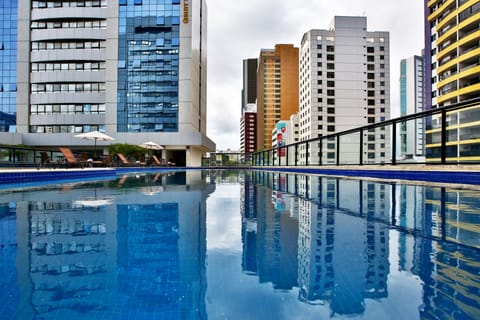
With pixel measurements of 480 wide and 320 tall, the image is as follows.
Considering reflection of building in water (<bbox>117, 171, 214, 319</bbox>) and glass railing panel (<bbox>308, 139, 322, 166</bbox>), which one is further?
glass railing panel (<bbox>308, 139, 322, 166</bbox>)

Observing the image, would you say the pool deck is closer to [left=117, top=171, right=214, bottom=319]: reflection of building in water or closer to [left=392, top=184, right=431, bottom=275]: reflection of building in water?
[left=392, top=184, right=431, bottom=275]: reflection of building in water

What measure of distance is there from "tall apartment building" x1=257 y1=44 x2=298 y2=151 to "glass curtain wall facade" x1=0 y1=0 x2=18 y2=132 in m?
71.8

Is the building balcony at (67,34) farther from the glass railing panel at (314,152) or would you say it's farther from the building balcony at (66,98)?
the glass railing panel at (314,152)

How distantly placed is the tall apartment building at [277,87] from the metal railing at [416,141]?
87.2 meters

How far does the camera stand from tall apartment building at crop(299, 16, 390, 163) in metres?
55.4

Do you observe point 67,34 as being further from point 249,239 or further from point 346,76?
point 346,76

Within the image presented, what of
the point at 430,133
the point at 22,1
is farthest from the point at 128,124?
the point at 430,133

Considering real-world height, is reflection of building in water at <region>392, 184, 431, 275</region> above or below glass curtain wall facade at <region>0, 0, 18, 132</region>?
below

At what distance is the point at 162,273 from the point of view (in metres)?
1.31

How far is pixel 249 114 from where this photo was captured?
12288cm

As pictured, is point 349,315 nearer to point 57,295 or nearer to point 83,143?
point 57,295

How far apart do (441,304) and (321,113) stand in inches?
2277

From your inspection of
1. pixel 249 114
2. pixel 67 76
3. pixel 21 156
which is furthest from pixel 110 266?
pixel 249 114

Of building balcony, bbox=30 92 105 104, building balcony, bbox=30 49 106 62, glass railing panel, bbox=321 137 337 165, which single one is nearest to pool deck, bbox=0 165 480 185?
glass railing panel, bbox=321 137 337 165
